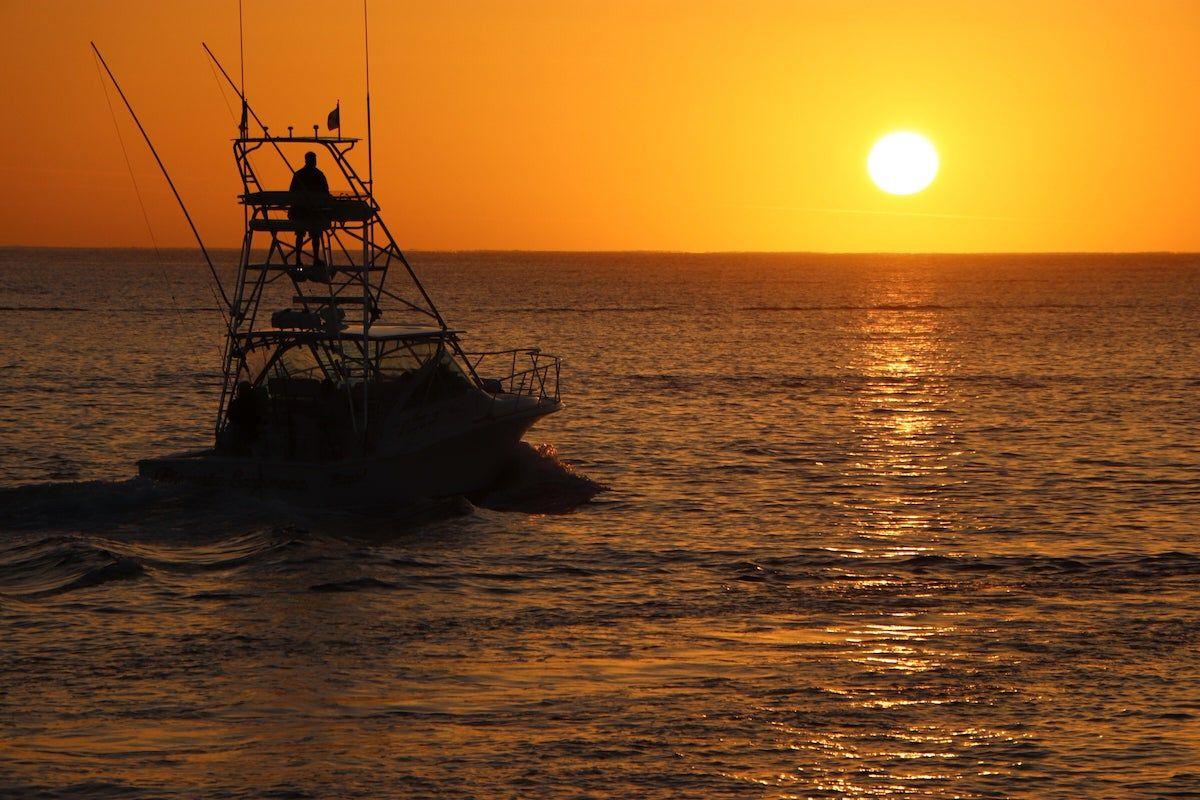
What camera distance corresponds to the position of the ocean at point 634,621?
13266 millimetres

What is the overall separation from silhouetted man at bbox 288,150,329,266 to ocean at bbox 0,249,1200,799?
4352 mm

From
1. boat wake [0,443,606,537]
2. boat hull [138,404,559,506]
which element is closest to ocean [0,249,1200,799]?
boat wake [0,443,606,537]

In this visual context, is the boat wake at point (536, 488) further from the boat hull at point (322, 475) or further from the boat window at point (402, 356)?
the boat window at point (402, 356)

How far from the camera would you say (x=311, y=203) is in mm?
24094

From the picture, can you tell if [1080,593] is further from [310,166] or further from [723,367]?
[723,367]

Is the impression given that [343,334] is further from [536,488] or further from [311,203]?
[536,488]

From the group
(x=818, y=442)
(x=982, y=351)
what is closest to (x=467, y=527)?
(x=818, y=442)

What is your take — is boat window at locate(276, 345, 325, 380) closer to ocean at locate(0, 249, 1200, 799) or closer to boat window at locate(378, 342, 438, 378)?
boat window at locate(378, 342, 438, 378)

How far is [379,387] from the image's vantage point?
81.2 ft

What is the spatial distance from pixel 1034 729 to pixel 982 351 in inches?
2446

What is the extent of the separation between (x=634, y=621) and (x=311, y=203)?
9834 mm

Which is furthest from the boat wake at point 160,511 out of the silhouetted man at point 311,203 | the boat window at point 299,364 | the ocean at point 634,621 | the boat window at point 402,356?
the silhouetted man at point 311,203

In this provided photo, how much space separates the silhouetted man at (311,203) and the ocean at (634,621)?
4352mm

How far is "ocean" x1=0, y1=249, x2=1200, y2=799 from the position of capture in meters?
13.3
